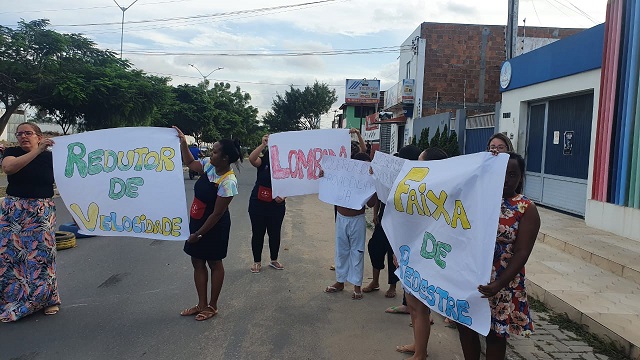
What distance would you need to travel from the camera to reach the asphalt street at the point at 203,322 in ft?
12.4

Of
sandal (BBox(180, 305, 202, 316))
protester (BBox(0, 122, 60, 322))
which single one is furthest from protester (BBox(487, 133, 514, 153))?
protester (BBox(0, 122, 60, 322))

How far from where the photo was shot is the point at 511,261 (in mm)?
2730

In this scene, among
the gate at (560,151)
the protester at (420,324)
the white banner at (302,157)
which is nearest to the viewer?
the protester at (420,324)

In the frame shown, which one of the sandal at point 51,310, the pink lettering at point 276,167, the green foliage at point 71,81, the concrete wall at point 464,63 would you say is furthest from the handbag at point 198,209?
the concrete wall at point 464,63

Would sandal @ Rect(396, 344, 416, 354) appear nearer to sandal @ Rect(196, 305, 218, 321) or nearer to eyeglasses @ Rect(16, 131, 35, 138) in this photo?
sandal @ Rect(196, 305, 218, 321)

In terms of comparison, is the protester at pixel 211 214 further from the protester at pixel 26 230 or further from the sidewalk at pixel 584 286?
the sidewalk at pixel 584 286

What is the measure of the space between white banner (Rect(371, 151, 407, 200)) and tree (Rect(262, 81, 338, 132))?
58832 mm

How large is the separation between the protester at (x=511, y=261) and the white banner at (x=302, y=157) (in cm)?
302

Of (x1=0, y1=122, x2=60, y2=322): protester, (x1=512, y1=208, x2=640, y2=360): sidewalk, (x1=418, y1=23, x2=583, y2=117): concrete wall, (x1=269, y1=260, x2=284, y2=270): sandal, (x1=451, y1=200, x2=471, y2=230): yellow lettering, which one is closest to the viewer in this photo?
(x1=451, y1=200, x2=471, y2=230): yellow lettering

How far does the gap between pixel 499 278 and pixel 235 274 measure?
4025 mm

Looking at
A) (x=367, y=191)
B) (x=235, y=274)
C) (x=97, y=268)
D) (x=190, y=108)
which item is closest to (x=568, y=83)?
(x=367, y=191)

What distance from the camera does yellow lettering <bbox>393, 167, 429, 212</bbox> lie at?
338 centimetres

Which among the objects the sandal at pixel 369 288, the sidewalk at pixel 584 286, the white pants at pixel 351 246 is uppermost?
the white pants at pixel 351 246

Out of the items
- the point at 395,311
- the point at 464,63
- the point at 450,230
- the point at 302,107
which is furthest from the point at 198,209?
the point at 302,107
